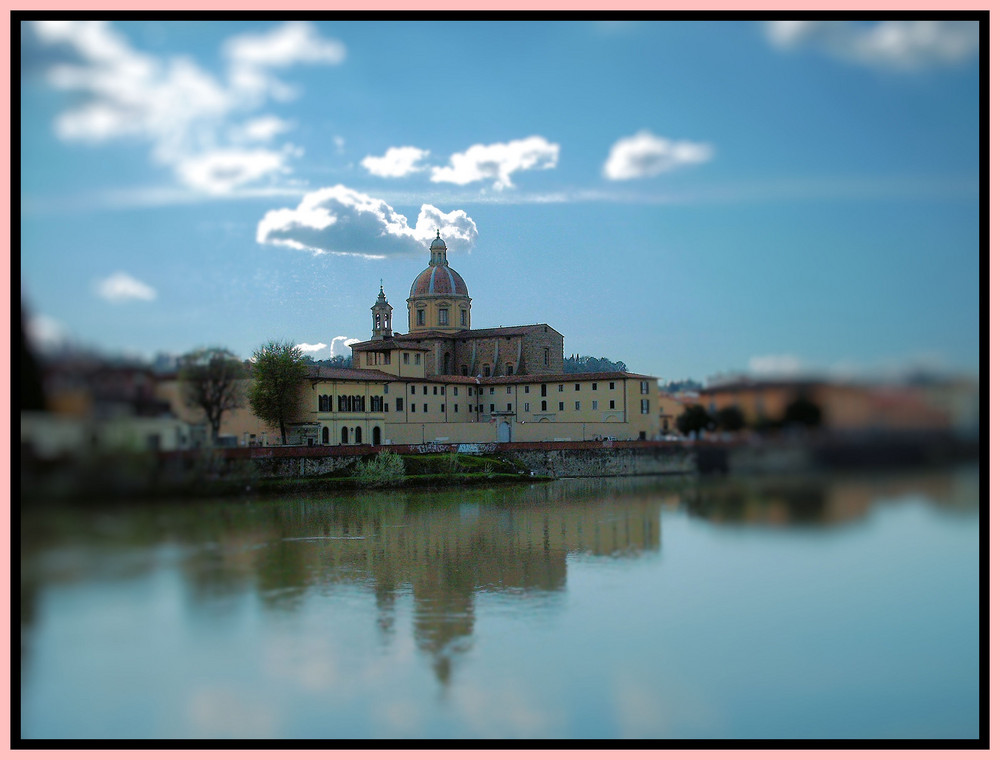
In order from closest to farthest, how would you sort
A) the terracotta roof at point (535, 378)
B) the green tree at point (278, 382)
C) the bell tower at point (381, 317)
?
the green tree at point (278, 382)
the terracotta roof at point (535, 378)
the bell tower at point (381, 317)

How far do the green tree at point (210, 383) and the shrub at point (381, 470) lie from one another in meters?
10.4

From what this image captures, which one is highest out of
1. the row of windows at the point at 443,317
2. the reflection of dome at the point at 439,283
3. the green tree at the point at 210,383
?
the reflection of dome at the point at 439,283

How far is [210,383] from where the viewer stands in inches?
300

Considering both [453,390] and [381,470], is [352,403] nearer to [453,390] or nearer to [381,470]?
[381,470]


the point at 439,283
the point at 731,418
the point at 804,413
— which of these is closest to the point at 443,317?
the point at 439,283

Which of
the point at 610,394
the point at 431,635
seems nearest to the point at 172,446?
the point at 431,635

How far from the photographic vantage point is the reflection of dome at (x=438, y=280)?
102 feet

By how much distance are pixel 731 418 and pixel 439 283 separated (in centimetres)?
2486

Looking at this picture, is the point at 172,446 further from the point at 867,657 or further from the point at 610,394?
the point at 610,394

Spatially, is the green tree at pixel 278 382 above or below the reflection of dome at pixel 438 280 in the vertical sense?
below

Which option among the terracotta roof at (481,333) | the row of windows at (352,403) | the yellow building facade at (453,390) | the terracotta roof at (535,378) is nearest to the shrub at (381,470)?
the yellow building facade at (453,390)

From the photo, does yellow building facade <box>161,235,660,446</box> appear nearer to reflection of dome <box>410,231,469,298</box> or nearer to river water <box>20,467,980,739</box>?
reflection of dome <box>410,231,469,298</box>

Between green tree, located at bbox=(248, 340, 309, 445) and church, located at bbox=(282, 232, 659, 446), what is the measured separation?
1.81 ft

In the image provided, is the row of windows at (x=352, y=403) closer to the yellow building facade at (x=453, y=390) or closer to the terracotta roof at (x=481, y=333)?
the yellow building facade at (x=453, y=390)
